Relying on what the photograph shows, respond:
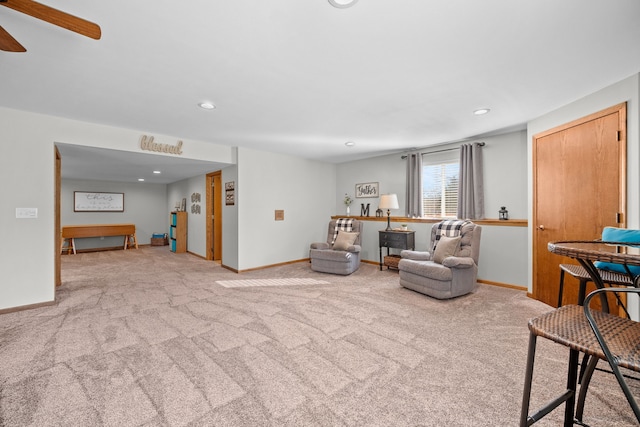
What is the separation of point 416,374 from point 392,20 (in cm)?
240

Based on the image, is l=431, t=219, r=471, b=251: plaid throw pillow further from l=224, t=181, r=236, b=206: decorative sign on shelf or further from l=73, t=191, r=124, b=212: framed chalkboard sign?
l=73, t=191, r=124, b=212: framed chalkboard sign

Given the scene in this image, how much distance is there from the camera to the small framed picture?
5.98m

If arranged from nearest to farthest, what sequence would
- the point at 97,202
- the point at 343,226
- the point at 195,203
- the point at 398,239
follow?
1. the point at 398,239
2. the point at 343,226
3. the point at 195,203
4. the point at 97,202

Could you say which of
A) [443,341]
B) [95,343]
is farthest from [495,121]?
[95,343]

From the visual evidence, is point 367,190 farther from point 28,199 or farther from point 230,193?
point 28,199

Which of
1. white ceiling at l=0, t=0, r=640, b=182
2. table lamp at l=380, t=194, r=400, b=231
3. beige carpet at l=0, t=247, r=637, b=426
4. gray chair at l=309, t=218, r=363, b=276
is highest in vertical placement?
white ceiling at l=0, t=0, r=640, b=182

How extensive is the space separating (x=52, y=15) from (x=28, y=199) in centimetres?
296

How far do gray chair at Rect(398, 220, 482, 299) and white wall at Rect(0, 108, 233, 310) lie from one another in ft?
15.5

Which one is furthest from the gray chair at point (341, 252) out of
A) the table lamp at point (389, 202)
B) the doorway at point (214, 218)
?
the doorway at point (214, 218)

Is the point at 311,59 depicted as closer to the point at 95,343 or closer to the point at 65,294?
the point at 95,343

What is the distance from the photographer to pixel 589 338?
3.30 feet

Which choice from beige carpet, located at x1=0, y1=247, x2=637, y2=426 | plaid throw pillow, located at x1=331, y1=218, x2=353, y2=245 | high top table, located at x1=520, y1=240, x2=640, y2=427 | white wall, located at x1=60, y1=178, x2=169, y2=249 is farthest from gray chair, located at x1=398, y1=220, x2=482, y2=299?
white wall, located at x1=60, y1=178, x2=169, y2=249

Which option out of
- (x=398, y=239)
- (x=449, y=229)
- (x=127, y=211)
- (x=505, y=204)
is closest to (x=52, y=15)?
(x=449, y=229)

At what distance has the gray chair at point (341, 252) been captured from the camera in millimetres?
4867
